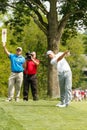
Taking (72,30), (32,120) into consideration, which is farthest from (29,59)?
(72,30)

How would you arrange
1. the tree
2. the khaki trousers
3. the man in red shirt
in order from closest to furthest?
the khaki trousers
the man in red shirt
the tree

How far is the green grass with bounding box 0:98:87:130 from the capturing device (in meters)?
9.80

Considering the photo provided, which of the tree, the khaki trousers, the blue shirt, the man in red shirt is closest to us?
the blue shirt

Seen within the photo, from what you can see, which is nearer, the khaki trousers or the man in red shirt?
the khaki trousers

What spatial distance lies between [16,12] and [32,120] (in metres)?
21.4

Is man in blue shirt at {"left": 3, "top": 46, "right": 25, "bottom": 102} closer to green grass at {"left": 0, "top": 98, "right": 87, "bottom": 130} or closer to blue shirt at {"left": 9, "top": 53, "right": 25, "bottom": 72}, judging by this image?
blue shirt at {"left": 9, "top": 53, "right": 25, "bottom": 72}

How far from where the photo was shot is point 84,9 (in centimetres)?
2989

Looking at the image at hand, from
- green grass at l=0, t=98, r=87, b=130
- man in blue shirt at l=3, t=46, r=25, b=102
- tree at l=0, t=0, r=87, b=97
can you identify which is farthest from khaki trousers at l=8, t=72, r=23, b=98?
tree at l=0, t=0, r=87, b=97

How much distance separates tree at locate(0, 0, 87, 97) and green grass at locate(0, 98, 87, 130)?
50.1 ft

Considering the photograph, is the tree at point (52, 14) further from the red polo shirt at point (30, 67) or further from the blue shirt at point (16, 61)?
Result: the blue shirt at point (16, 61)

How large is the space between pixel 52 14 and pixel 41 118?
1840cm

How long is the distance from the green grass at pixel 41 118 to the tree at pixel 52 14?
15269mm

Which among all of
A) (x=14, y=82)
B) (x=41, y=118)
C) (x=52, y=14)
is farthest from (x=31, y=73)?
(x=52, y=14)

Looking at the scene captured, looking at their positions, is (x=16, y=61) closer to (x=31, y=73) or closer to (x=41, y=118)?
(x=31, y=73)
